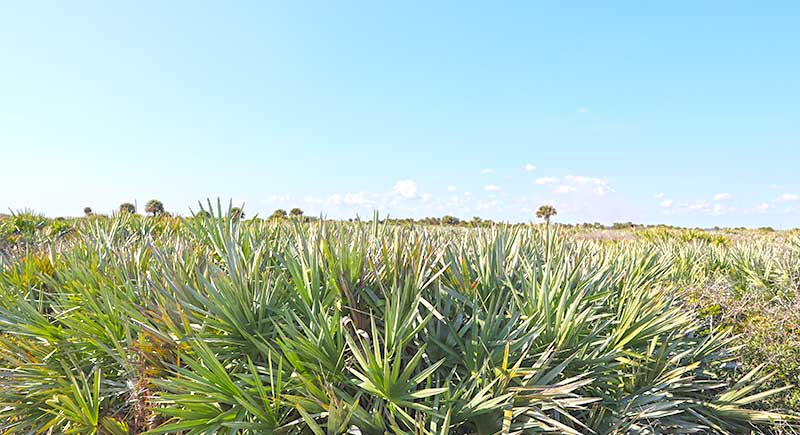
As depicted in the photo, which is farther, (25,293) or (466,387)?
(25,293)

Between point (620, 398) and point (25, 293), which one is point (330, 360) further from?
point (25, 293)

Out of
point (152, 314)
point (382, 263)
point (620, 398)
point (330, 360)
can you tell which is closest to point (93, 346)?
point (152, 314)

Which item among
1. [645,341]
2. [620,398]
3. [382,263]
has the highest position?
[382,263]

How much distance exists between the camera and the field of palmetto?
213cm

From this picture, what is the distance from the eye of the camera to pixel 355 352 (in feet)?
6.86

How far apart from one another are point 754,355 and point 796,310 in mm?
1010

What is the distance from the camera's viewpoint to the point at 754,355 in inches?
157

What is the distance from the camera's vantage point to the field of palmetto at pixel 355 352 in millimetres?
2127

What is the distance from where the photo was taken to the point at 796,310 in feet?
14.7

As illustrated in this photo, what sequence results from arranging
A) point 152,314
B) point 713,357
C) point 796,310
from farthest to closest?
point 796,310 < point 713,357 < point 152,314

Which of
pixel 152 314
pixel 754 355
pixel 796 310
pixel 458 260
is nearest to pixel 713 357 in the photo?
pixel 754 355

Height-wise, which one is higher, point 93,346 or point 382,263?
point 382,263

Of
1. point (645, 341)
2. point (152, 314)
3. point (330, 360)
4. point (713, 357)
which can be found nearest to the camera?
point (330, 360)

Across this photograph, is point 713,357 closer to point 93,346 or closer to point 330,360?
point 330,360
